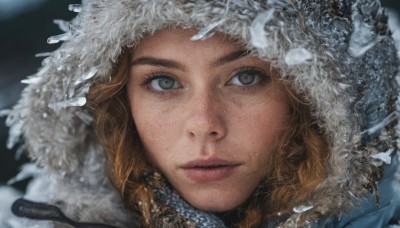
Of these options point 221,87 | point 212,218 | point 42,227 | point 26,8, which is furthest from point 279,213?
point 26,8

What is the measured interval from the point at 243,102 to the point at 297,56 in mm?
189

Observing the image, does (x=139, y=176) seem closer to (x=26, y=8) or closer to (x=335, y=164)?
(x=335, y=164)

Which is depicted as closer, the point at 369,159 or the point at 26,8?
the point at 369,159

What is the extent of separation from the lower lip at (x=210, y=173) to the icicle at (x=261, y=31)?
302 mm

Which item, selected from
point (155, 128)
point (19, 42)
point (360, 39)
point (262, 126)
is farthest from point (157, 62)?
point (19, 42)

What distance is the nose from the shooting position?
133 centimetres

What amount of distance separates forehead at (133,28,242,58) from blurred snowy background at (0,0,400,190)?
1569 millimetres

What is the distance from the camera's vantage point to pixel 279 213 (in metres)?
1.41

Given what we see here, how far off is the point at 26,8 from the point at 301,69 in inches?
78.6

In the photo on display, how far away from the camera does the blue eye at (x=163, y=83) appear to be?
4.68 ft

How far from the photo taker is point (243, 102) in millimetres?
1380

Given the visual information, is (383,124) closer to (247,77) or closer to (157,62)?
(247,77)

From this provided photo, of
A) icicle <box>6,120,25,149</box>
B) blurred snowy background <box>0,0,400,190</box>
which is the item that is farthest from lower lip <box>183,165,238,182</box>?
blurred snowy background <box>0,0,400,190</box>

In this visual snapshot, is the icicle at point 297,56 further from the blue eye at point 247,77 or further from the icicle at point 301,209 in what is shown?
the icicle at point 301,209
